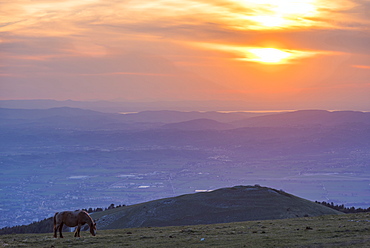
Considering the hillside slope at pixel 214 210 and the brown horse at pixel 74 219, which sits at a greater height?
the brown horse at pixel 74 219

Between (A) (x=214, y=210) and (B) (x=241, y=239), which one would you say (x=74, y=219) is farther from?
(A) (x=214, y=210)

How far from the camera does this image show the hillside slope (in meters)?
44.6

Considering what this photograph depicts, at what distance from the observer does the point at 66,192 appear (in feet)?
629

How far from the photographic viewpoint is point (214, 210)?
47.3 metres

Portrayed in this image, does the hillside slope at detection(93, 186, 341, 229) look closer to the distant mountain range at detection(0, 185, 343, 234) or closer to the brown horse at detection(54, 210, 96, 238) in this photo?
the distant mountain range at detection(0, 185, 343, 234)

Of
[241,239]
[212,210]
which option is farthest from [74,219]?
[212,210]

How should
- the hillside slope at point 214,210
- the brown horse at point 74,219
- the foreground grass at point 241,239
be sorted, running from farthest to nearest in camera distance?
the hillside slope at point 214,210 → the brown horse at point 74,219 → the foreground grass at point 241,239

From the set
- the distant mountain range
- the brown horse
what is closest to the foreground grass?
the brown horse

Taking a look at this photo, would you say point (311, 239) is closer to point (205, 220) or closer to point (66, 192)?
point (205, 220)

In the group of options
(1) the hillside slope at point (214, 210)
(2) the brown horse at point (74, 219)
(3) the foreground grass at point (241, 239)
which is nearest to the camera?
(3) the foreground grass at point (241, 239)

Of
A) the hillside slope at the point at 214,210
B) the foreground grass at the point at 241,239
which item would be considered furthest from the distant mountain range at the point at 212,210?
the foreground grass at the point at 241,239

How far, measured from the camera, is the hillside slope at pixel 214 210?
146ft

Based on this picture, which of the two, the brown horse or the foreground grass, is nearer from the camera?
the foreground grass

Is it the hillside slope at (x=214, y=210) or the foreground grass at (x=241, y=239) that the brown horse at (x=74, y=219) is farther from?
the hillside slope at (x=214, y=210)
